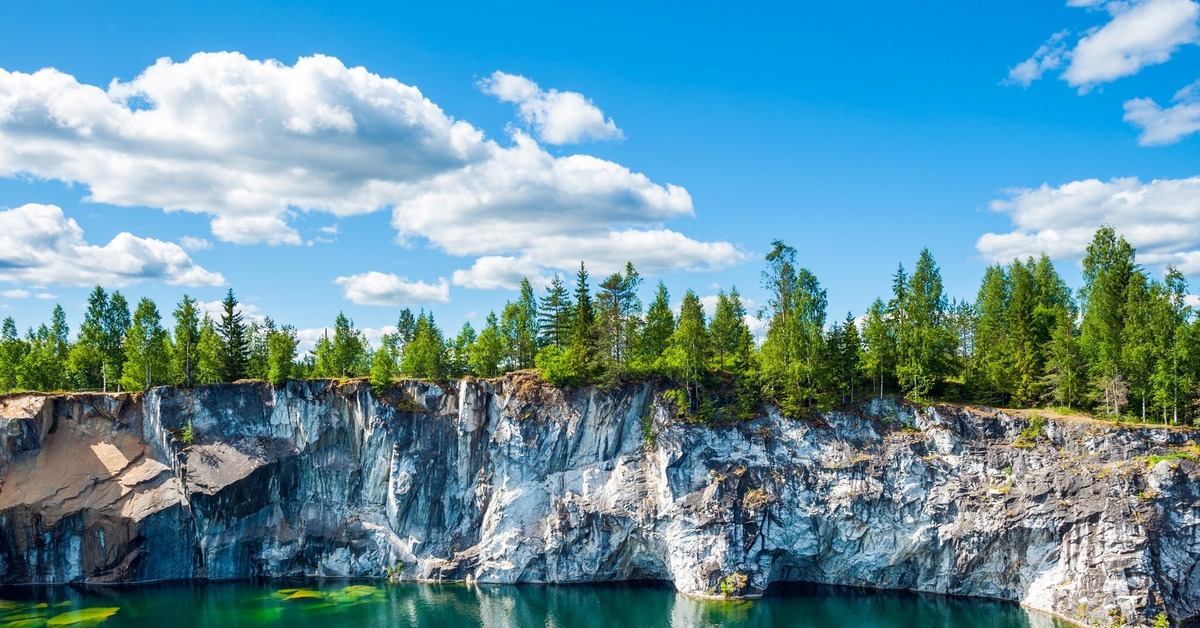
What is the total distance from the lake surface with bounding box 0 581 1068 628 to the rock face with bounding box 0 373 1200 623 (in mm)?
1700

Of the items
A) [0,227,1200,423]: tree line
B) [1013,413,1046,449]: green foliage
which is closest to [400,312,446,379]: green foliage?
[0,227,1200,423]: tree line

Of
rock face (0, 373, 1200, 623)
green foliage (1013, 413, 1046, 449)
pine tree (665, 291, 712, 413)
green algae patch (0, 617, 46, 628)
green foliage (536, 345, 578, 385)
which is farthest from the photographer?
green foliage (536, 345, 578, 385)

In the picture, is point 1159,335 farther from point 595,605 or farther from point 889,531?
point 595,605

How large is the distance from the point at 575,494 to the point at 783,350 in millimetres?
18339

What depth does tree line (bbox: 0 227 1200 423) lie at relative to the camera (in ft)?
162

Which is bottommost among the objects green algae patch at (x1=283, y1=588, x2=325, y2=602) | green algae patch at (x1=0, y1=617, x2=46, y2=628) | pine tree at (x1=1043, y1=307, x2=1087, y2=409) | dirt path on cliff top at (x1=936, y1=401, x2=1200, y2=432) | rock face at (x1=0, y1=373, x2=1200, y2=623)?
green algae patch at (x1=283, y1=588, x2=325, y2=602)

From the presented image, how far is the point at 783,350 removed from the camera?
→ 52.1m

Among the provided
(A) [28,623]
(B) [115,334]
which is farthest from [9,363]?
(A) [28,623]

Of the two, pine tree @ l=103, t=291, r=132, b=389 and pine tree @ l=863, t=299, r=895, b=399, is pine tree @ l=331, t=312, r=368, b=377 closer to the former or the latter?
pine tree @ l=103, t=291, r=132, b=389

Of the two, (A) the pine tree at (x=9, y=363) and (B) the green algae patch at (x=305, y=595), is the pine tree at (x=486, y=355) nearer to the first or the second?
(B) the green algae patch at (x=305, y=595)

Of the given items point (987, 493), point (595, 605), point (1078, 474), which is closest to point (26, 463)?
point (595, 605)

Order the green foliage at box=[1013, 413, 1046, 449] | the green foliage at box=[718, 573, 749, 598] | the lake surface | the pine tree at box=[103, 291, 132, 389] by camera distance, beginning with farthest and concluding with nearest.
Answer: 1. the pine tree at box=[103, 291, 132, 389]
2. the green foliage at box=[718, 573, 749, 598]
3. the green foliage at box=[1013, 413, 1046, 449]
4. the lake surface

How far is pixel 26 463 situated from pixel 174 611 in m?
18.8

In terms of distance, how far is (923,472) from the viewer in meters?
47.7
